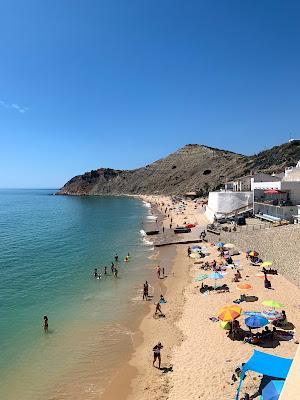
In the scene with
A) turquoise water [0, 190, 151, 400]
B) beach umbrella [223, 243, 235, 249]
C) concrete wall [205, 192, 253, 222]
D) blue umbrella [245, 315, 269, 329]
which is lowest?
turquoise water [0, 190, 151, 400]

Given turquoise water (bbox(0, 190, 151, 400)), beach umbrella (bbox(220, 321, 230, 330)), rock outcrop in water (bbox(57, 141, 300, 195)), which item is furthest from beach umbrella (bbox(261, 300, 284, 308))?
rock outcrop in water (bbox(57, 141, 300, 195))

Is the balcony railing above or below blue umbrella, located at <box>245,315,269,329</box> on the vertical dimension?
above

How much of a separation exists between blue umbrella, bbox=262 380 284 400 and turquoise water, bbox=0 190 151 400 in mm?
7021

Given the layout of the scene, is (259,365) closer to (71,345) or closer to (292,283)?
(71,345)

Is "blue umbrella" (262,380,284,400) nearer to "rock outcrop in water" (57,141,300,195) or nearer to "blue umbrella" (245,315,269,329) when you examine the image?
"blue umbrella" (245,315,269,329)

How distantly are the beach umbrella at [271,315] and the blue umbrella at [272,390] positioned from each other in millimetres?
7984

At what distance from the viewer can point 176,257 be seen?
38.6 meters

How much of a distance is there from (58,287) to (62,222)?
48.9 meters

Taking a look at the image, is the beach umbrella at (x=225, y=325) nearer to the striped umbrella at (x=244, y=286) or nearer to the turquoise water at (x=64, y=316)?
the turquoise water at (x=64, y=316)

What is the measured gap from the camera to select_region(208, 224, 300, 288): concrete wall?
26.2m

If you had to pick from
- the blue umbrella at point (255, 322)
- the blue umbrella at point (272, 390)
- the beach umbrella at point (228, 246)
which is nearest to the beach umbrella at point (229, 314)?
the blue umbrella at point (255, 322)

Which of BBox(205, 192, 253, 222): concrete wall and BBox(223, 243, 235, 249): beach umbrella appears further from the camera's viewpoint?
BBox(205, 192, 253, 222): concrete wall

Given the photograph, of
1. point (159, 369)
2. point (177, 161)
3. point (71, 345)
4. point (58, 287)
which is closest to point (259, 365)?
point (159, 369)

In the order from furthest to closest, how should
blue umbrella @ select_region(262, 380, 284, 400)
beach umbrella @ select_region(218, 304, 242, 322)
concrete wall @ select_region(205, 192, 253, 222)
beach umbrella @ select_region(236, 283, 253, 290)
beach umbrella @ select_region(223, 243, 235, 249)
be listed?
concrete wall @ select_region(205, 192, 253, 222) → beach umbrella @ select_region(223, 243, 235, 249) → beach umbrella @ select_region(236, 283, 253, 290) → beach umbrella @ select_region(218, 304, 242, 322) → blue umbrella @ select_region(262, 380, 284, 400)
